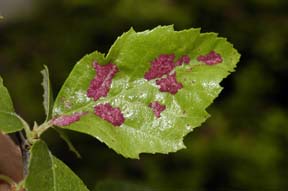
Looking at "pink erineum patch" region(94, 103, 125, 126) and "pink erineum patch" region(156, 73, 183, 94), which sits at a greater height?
"pink erineum patch" region(156, 73, 183, 94)

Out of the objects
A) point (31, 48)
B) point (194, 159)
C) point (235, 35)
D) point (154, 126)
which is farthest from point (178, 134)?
point (31, 48)

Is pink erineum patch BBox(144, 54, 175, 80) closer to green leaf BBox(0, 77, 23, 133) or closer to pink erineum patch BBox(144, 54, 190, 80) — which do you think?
pink erineum patch BBox(144, 54, 190, 80)

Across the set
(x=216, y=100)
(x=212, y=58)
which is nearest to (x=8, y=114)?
(x=212, y=58)

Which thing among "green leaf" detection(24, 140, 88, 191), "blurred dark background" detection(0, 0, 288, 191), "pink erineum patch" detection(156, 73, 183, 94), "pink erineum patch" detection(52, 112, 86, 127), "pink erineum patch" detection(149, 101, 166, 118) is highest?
"blurred dark background" detection(0, 0, 288, 191)

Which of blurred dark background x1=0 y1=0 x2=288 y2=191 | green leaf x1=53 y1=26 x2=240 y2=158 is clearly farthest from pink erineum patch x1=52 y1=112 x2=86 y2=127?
blurred dark background x1=0 y1=0 x2=288 y2=191

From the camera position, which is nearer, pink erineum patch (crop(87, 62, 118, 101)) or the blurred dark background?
pink erineum patch (crop(87, 62, 118, 101))

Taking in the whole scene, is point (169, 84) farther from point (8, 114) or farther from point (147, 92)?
point (8, 114)
